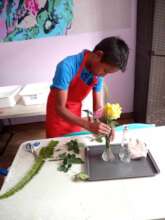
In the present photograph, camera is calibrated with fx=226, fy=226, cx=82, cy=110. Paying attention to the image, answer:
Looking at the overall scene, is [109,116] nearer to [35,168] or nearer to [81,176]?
[81,176]

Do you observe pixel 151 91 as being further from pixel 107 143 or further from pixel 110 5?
pixel 107 143

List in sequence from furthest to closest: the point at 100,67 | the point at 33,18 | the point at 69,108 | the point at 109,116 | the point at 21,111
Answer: the point at 33,18
the point at 21,111
the point at 69,108
the point at 100,67
the point at 109,116

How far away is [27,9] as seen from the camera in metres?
2.31

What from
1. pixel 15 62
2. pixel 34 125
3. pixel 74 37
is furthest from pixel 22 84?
pixel 74 37

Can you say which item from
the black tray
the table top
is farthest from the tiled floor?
the black tray

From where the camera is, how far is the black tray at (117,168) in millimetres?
948

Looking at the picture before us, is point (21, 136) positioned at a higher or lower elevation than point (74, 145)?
lower

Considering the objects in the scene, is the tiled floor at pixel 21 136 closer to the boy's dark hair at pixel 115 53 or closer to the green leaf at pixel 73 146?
the green leaf at pixel 73 146

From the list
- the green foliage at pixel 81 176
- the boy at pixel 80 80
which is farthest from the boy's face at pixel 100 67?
the green foliage at pixel 81 176

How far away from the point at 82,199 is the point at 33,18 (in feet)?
6.68

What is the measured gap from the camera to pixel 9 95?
221 centimetres

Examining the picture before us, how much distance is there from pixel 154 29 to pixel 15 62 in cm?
150

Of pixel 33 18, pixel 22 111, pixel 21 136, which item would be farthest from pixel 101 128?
pixel 21 136

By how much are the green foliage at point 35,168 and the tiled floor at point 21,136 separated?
1.24 m
